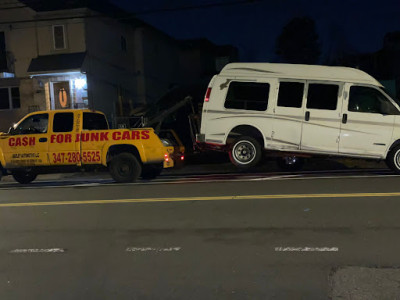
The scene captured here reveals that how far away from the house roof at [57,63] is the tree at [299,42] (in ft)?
51.5

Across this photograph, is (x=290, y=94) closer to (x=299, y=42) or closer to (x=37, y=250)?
(x=37, y=250)

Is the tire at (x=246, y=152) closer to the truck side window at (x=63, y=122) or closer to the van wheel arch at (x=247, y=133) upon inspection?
the van wheel arch at (x=247, y=133)

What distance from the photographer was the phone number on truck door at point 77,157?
9938mm

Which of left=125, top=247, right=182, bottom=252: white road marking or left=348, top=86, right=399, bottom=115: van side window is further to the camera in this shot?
left=348, top=86, right=399, bottom=115: van side window

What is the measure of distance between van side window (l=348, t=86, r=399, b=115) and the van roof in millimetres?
210

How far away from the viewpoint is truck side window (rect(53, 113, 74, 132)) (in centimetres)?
1008

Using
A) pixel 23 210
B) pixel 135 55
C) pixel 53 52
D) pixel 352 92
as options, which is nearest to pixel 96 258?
pixel 23 210

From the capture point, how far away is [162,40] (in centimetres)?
2750

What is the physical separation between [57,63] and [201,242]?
1517 cm

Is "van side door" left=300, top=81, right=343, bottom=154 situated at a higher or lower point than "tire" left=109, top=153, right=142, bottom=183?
higher

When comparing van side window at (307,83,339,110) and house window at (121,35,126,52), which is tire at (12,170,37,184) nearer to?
van side window at (307,83,339,110)

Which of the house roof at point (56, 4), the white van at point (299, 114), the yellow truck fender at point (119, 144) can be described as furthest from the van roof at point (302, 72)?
the house roof at point (56, 4)

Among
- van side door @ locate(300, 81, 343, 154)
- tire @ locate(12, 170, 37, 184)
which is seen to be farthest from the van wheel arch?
tire @ locate(12, 170, 37, 184)

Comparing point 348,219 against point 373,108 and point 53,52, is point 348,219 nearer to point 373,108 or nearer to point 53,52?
point 373,108
